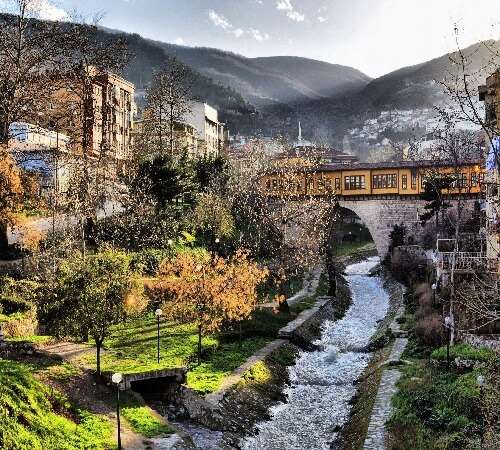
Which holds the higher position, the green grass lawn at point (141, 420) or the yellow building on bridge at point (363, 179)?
the yellow building on bridge at point (363, 179)

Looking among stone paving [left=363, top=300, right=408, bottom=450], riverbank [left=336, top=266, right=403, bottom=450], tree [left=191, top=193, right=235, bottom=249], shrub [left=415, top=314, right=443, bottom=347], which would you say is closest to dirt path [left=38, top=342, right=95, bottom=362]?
riverbank [left=336, top=266, right=403, bottom=450]

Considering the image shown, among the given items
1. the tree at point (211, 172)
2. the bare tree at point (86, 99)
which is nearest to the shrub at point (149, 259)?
the bare tree at point (86, 99)

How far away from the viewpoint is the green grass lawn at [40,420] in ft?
44.4

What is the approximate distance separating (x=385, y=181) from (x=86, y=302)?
1651 inches

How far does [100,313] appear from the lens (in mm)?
19531

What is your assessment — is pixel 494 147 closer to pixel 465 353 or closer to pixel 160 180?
pixel 465 353

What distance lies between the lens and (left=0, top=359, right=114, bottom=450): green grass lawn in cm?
1354

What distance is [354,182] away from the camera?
5703cm

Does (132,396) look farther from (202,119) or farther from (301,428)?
(202,119)

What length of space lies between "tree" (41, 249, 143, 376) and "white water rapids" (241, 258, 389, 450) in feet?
21.1

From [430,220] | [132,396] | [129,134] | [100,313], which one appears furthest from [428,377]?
[129,134]

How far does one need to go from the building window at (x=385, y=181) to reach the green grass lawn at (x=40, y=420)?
44029mm

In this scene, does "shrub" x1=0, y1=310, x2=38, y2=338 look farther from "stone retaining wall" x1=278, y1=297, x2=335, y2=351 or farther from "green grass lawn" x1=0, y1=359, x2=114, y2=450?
"stone retaining wall" x1=278, y1=297, x2=335, y2=351

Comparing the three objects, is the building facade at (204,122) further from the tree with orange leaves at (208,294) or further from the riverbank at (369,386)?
the tree with orange leaves at (208,294)
